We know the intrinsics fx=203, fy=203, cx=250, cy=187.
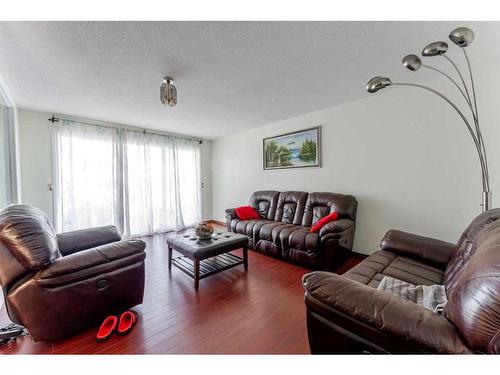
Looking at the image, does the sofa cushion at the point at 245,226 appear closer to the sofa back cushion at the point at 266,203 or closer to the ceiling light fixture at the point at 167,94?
the sofa back cushion at the point at 266,203

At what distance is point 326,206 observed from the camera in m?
3.09

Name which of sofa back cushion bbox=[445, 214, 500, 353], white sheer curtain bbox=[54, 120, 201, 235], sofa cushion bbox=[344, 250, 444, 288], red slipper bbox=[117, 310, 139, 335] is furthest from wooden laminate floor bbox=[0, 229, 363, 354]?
white sheer curtain bbox=[54, 120, 201, 235]

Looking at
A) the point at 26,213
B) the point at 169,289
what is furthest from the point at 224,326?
the point at 26,213

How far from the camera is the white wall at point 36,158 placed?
317 centimetres

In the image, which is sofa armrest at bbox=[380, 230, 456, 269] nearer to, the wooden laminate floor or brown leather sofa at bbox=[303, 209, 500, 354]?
brown leather sofa at bbox=[303, 209, 500, 354]

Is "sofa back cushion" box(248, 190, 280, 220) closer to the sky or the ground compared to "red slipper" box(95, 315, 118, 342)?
closer to the sky

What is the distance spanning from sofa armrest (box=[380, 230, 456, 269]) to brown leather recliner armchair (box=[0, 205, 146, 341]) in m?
2.37

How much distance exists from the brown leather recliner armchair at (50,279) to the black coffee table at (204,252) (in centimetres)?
69

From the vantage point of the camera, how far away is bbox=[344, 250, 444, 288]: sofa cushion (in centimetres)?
147

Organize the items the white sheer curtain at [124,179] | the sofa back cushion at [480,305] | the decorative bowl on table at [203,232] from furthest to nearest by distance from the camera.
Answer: the white sheer curtain at [124,179] < the decorative bowl on table at [203,232] < the sofa back cushion at [480,305]

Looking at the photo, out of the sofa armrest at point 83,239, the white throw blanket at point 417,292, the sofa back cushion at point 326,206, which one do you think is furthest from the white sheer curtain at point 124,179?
the white throw blanket at point 417,292

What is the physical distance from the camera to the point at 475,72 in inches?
82.5
